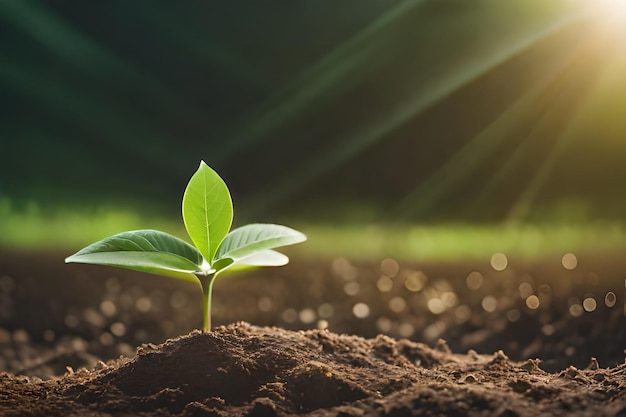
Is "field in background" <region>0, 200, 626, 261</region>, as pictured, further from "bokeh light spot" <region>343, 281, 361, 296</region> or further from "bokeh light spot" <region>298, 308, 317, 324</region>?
"bokeh light spot" <region>298, 308, 317, 324</region>

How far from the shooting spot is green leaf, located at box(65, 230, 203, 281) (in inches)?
44.8

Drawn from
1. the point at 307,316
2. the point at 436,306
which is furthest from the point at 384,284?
the point at 307,316

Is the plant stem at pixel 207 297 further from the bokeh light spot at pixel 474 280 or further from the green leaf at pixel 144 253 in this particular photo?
the bokeh light spot at pixel 474 280

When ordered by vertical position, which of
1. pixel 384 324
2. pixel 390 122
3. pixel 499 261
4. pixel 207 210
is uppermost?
pixel 390 122

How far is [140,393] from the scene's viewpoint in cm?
110

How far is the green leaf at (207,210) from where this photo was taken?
47.8 inches

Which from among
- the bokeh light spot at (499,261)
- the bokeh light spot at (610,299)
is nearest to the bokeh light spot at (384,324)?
the bokeh light spot at (610,299)

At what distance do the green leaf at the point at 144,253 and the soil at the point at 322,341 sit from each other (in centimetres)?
16

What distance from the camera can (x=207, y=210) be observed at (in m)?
1.23

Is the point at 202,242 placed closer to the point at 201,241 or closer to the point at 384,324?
the point at 201,241

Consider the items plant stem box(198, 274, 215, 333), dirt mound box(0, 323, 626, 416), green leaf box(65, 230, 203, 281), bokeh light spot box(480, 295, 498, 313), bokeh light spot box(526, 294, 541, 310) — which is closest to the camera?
dirt mound box(0, 323, 626, 416)

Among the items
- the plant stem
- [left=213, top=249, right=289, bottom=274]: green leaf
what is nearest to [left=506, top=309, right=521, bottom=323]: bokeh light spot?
[left=213, top=249, right=289, bottom=274]: green leaf

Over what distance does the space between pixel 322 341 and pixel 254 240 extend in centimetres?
29

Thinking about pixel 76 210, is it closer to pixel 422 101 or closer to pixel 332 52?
pixel 332 52
